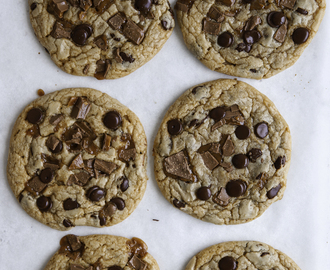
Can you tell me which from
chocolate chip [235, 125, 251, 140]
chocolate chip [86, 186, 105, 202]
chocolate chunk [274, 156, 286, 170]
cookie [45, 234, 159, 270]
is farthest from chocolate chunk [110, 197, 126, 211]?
chocolate chunk [274, 156, 286, 170]

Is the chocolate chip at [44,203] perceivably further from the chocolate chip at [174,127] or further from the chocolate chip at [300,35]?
the chocolate chip at [300,35]

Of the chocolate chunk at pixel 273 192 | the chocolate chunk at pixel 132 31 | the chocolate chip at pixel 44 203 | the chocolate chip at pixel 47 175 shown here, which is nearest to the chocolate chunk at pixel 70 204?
the chocolate chip at pixel 44 203

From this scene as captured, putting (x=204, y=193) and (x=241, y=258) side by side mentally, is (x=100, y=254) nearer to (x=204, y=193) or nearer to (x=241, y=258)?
(x=204, y=193)

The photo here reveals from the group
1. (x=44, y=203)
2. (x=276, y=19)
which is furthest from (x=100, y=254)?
(x=276, y=19)

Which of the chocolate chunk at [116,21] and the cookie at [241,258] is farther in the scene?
the cookie at [241,258]

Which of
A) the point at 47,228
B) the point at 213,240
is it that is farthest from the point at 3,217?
the point at 213,240

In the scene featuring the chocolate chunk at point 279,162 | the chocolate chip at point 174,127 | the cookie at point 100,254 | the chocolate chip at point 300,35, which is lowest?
the cookie at point 100,254

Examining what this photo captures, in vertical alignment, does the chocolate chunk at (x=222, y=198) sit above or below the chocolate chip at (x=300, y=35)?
below

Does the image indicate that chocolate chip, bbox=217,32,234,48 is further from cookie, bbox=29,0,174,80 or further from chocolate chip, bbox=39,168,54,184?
chocolate chip, bbox=39,168,54,184
